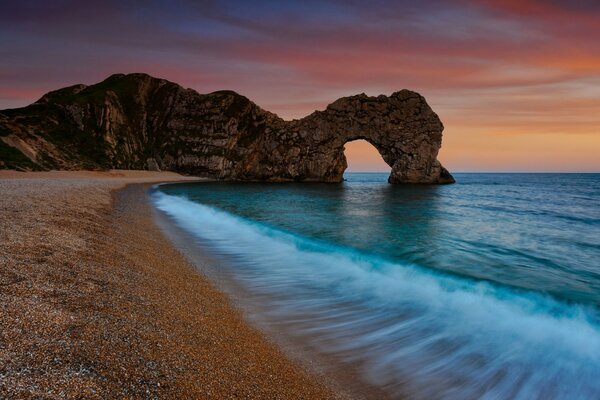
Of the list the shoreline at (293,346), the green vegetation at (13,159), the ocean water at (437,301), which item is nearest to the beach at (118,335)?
the shoreline at (293,346)

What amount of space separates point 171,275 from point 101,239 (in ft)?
10.8

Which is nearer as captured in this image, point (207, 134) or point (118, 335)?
point (118, 335)

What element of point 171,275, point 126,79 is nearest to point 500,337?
point 171,275

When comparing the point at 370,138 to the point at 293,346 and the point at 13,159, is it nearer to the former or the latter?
the point at 13,159

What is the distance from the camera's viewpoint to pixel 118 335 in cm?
468

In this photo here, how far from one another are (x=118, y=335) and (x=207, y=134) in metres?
116

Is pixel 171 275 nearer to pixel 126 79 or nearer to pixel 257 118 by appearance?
pixel 257 118

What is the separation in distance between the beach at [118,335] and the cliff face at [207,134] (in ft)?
200

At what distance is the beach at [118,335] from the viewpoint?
3578 mm

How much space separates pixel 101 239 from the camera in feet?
34.7

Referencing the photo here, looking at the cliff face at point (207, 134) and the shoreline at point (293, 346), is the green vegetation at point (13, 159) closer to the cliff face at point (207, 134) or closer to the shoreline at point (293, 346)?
the cliff face at point (207, 134)

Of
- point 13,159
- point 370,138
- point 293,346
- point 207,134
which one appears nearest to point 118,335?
point 293,346

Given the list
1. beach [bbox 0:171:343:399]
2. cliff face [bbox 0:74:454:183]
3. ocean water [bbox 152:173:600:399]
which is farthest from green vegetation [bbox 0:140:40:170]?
beach [bbox 0:171:343:399]

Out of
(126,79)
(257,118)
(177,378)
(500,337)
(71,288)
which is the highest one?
(126,79)
